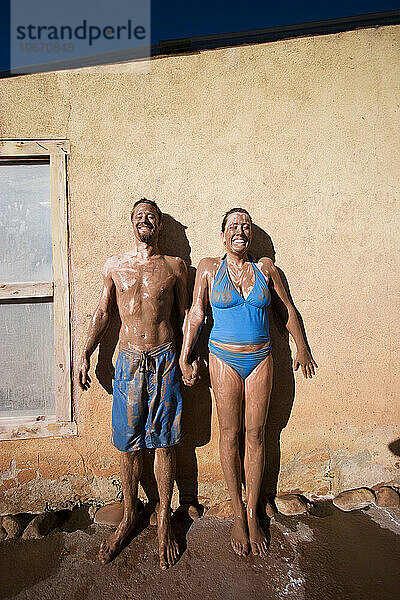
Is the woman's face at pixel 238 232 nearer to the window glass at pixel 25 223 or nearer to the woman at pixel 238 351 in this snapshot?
the woman at pixel 238 351

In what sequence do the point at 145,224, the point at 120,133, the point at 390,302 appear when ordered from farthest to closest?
the point at 390,302
the point at 120,133
the point at 145,224

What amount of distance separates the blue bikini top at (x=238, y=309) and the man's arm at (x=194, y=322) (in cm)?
9

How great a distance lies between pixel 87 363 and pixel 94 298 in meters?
0.52

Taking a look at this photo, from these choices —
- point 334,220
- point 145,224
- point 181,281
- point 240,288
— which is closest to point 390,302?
point 334,220

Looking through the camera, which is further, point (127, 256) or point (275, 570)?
point (127, 256)

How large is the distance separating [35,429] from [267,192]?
2699mm

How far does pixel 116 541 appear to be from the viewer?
2605 millimetres

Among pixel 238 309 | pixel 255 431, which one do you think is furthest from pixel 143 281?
pixel 255 431

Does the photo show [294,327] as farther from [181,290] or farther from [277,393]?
[181,290]

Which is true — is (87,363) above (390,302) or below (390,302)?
below

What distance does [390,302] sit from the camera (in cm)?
312

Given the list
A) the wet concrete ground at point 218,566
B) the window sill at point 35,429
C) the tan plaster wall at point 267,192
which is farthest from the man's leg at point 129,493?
the window sill at point 35,429

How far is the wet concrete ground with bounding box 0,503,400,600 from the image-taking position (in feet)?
7.58

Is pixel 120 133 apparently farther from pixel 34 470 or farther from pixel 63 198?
pixel 34 470
